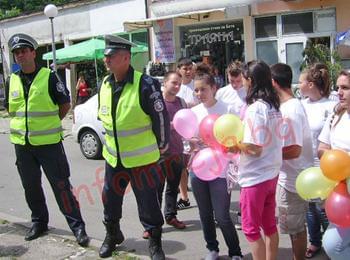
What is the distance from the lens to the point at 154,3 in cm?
1734

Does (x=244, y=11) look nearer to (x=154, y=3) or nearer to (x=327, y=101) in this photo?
(x=154, y=3)

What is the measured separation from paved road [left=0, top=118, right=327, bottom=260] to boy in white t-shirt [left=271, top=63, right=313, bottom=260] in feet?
2.46

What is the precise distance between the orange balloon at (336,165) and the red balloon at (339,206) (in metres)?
0.09

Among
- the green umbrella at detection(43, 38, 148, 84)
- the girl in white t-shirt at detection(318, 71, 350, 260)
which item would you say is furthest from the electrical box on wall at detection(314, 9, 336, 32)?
the girl in white t-shirt at detection(318, 71, 350, 260)

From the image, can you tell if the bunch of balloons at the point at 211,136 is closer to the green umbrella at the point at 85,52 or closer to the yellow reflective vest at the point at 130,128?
the yellow reflective vest at the point at 130,128

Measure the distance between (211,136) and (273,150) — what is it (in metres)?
0.69

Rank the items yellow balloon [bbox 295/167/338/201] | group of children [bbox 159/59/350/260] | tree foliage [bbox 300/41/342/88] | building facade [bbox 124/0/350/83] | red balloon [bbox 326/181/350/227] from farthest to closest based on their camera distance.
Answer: building facade [bbox 124/0/350/83]
tree foliage [bbox 300/41/342/88]
group of children [bbox 159/59/350/260]
yellow balloon [bbox 295/167/338/201]
red balloon [bbox 326/181/350/227]

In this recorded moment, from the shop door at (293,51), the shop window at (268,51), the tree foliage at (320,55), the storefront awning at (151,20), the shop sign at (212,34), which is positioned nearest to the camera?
the tree foliage at (320,55)

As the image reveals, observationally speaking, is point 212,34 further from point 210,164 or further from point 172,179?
point 210,164

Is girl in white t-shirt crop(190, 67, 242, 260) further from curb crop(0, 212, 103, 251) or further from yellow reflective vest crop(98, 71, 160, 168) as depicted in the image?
curb crop(0, 212, 103, 251)

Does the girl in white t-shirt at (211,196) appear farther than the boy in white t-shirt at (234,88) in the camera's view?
No

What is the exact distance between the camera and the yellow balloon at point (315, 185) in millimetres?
3347

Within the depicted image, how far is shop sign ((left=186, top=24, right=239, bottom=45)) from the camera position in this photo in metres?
16.0


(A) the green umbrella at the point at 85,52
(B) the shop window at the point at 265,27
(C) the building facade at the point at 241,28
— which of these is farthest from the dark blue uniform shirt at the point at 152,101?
(A) the green umbrella at the point at 85,52
